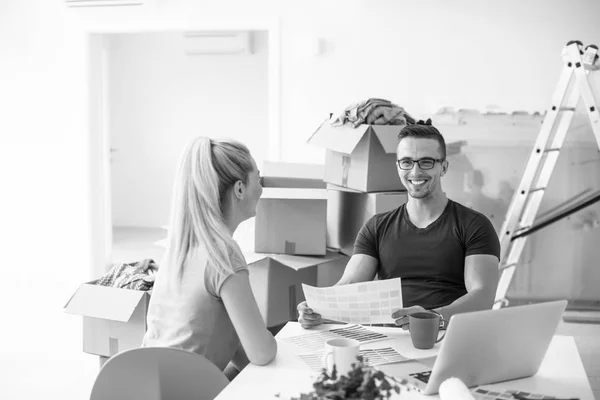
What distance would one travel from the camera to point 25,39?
17.4 ft

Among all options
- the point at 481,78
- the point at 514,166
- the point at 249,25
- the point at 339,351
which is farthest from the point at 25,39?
the point at 339,351

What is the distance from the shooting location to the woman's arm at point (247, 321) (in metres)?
1.68

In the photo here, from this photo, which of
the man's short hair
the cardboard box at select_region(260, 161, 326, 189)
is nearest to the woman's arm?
the man's short hair

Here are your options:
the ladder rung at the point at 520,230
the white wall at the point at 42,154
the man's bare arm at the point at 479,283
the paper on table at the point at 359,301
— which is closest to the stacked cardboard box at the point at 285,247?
the man's bare arm at the point at 479,283

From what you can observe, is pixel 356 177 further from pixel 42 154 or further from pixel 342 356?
pixel 42 154

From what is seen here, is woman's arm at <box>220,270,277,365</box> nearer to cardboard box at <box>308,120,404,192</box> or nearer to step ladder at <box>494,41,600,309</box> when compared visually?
cardboard box at <box>308,120,404,192</box>

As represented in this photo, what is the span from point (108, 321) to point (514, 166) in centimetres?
298

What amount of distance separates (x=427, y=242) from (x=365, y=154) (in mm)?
1021

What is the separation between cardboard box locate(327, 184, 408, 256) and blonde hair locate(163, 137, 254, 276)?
1.63 metres

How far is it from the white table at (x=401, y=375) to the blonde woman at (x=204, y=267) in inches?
4.0

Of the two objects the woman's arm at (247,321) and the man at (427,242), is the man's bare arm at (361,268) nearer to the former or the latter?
the man at (427,242)

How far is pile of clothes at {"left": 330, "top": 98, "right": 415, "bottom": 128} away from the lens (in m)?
3.40

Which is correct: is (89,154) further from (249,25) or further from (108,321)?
(108,321)

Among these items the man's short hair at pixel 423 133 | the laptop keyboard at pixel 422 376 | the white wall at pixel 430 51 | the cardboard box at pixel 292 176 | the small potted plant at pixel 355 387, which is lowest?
the laptop keyboard at pixel 422 376
